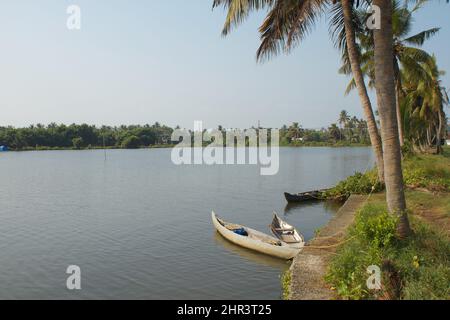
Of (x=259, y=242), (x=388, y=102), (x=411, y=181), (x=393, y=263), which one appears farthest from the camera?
(x=411, y=181)

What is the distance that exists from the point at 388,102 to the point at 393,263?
136 inches

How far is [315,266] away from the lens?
9930 mm

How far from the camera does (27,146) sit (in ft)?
455

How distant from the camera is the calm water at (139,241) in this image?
42.5 feet

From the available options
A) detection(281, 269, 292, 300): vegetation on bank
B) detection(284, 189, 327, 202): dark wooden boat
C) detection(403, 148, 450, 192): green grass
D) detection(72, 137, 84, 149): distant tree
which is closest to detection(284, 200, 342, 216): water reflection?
detection(284, 189, 327, 202): dark wooden boat

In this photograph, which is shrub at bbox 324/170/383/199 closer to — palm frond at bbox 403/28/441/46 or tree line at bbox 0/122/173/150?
palm frond at bbox 403/28/441/46

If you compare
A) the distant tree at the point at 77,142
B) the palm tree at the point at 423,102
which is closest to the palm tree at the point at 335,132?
the distant tree at the point at 77,142

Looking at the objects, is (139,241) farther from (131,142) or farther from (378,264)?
(131,142)

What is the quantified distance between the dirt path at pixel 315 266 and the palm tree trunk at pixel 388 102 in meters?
2.30

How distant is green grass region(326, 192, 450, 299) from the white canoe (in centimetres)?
463

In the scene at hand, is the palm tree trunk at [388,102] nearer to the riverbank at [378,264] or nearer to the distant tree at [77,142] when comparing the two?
the riverbank at [378,264]

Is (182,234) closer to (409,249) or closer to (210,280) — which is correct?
(210,280)

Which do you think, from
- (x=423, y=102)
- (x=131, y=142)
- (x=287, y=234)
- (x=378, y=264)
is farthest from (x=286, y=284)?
(x=131, y=142)

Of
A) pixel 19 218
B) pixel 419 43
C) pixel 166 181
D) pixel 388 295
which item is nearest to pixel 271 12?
pixel 388 295
